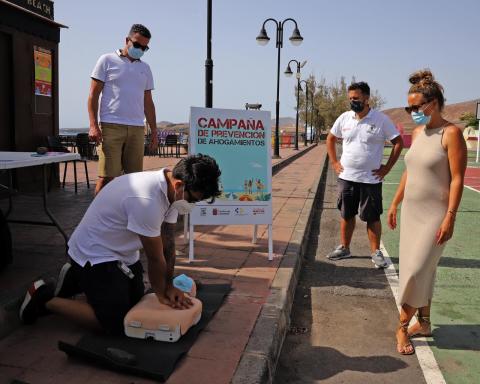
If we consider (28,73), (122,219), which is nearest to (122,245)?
(122,219)

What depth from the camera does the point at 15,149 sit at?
26.4 ft

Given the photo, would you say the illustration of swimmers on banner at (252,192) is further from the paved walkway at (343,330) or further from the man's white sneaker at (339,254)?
the man's white sneaker at (339,254)

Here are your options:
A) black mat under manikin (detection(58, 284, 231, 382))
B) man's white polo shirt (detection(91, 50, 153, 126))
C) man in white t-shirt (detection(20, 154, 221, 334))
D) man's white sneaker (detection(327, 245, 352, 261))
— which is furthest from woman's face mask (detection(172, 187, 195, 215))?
man's white sneaker (detection(327, 245, 352, 261))

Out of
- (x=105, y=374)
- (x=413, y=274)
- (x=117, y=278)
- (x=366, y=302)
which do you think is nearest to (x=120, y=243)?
(x=117, y=278)

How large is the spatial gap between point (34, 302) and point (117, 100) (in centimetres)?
227

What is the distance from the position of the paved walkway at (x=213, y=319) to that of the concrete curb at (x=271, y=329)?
56 mm

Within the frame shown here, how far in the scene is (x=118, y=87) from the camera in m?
4.96

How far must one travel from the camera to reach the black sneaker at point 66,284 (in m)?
3.45

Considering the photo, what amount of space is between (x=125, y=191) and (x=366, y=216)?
10.1 ft

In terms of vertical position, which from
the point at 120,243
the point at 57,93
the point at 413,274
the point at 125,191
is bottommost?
the point at 413,274

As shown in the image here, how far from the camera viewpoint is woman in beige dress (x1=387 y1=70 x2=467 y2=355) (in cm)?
341

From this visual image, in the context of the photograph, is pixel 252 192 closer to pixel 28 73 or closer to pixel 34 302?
pixel 34 302

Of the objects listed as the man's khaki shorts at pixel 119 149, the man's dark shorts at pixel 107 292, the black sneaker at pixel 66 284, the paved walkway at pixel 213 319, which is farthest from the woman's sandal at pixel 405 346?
the man's khaki shorts at pixel 119 149

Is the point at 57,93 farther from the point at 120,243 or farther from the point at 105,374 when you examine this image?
the point at 105,374
